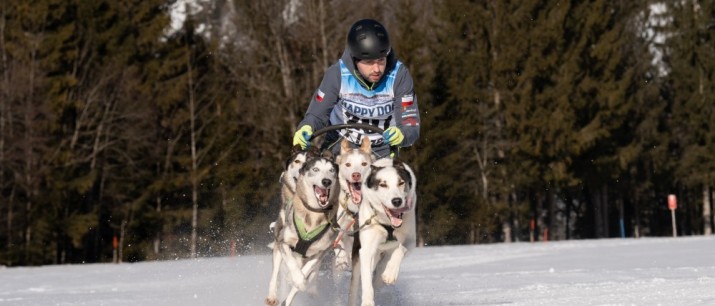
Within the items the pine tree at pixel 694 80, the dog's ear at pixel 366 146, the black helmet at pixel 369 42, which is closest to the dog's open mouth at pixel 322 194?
Answer: the dog's ear at pixel 366 146

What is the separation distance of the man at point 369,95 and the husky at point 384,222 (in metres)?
0.74

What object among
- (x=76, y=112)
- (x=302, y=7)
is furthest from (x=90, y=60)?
(x=302, y=7)

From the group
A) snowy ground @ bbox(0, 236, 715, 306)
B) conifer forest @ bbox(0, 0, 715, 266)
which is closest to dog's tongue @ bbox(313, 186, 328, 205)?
snowy ground @ bbox(0, 236, 715, 306)

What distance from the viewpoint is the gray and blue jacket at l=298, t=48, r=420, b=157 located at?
934 centimetres

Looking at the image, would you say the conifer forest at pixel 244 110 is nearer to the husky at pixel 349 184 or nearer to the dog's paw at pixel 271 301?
the dog's paw at pixel 271 301

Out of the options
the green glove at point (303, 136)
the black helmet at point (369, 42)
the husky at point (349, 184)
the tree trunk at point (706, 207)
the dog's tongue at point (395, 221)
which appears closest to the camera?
the dog's tongue at point (395, 221)

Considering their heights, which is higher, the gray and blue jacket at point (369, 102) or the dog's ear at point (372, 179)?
the gray and blue jacket at point (369, 102)

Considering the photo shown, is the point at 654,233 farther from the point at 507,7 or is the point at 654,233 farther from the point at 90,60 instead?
Result: the point at 90,60

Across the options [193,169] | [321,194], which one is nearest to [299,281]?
[321,194]

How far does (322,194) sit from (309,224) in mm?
270

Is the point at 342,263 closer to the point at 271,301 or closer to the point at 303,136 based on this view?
the point at 271,301

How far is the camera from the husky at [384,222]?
8.18 metres

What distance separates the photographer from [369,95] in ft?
31.0

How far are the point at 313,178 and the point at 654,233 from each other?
54.3 meters
